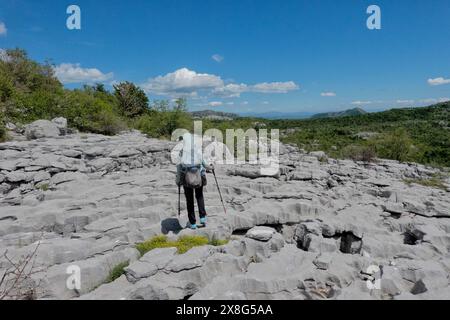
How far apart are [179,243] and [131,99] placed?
172 ft

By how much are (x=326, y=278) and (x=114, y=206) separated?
7665 millimetres

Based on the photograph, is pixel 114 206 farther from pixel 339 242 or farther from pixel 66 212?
pixel 339 242

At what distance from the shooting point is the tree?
5417 cm

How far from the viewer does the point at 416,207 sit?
12.7 meters

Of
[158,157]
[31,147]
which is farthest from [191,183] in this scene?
[31,147]

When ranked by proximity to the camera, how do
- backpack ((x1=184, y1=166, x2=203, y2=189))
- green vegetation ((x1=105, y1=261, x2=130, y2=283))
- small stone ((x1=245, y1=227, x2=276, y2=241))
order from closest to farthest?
green vegetation ((x1=105, y1=261, x2=130, y2=283)) → small stone ((x1=245, y1=227, x2=276, y2=241)) → backpack ((x1=184, y1=166, x2=203, y2=189))

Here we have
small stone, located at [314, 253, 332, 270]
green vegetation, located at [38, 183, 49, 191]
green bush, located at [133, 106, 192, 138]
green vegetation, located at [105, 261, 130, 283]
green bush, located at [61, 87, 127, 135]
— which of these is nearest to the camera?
green vegetation, located at [105, 261, 130, 283]

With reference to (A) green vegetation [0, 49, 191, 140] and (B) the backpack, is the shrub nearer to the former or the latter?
(A) green vegetation [0, 49, 191, 140]

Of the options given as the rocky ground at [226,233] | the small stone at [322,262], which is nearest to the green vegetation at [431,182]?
the rocky ground at [226,233]

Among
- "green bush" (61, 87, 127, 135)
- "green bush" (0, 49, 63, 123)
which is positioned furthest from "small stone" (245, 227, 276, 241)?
"green bush" (61, 87, 127, 135)

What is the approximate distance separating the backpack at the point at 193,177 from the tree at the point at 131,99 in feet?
155

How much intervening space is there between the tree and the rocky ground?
38304mm

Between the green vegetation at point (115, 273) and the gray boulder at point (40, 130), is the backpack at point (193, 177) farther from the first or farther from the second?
the gray boulder at point (40, 130)

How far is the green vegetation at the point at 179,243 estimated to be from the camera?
749 cm
